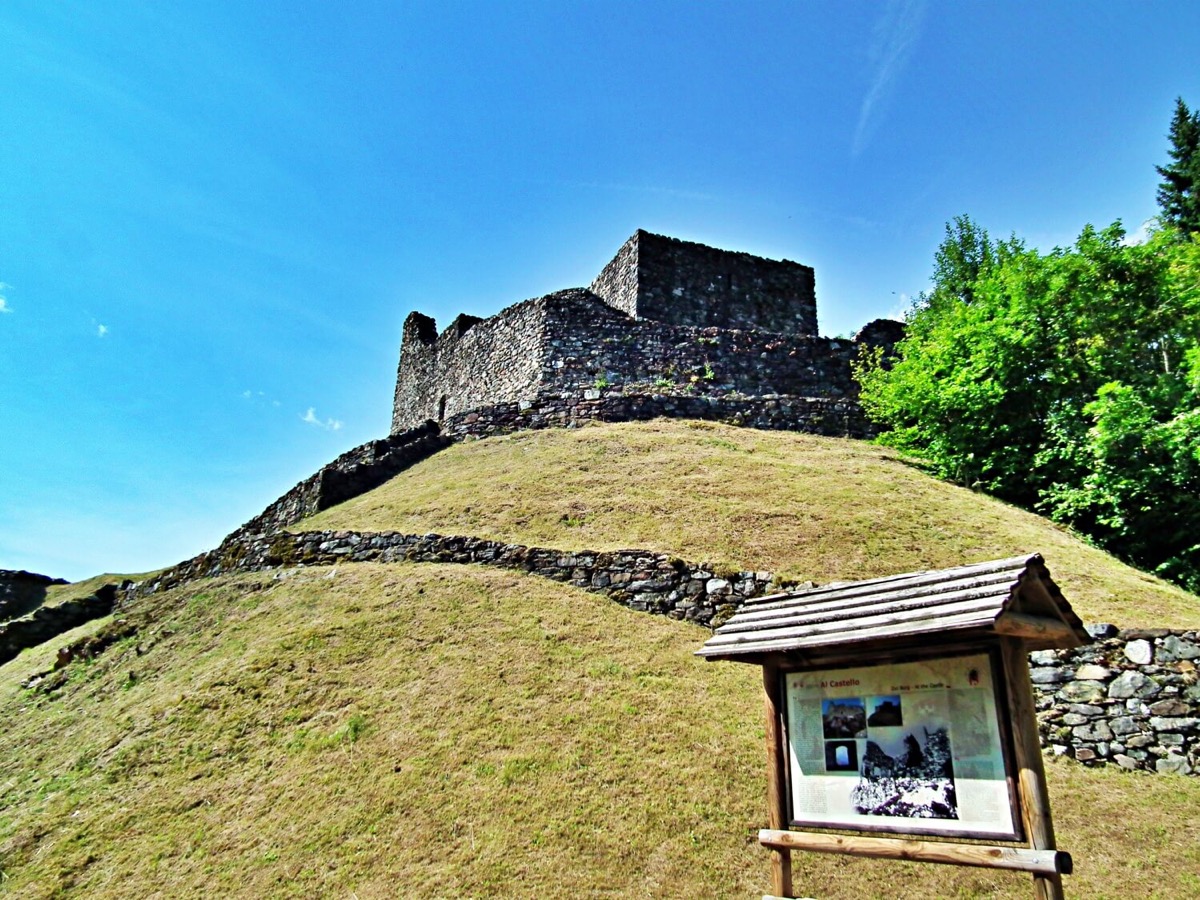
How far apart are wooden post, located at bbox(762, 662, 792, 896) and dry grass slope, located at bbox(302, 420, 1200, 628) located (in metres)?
6.39

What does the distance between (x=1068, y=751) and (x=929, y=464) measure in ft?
38.5

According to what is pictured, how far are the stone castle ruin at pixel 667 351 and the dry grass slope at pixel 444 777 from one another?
1132 cm

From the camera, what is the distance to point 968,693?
5164mm

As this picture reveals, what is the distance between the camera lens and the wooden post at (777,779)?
5.72 m

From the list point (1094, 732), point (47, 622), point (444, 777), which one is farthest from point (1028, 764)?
point (47, 622)

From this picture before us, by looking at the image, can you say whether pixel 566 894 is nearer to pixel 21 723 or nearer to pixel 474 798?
pixel 474 798

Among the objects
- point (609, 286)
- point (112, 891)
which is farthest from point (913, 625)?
point (609, 286)

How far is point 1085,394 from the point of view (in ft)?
60.2

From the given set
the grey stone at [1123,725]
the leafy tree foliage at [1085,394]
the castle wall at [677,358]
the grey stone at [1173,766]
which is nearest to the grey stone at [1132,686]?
the grey stone at [1123,725]

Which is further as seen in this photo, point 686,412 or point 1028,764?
point 686,412

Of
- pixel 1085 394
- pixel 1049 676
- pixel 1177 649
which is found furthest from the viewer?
pixel 1085 394

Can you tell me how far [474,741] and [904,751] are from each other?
18.0ft

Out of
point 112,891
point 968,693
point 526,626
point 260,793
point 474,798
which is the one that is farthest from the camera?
point 526,626

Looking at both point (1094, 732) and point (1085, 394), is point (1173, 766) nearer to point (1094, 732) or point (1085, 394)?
point (1094, 732)
